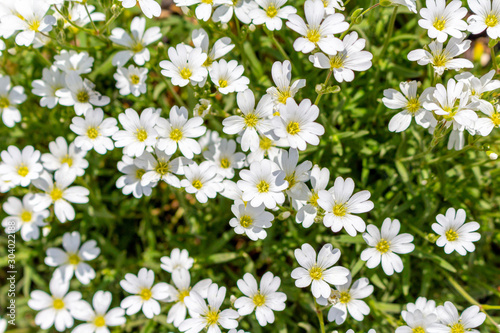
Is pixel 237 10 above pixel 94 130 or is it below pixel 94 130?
above

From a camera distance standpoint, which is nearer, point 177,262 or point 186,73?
point 186,73

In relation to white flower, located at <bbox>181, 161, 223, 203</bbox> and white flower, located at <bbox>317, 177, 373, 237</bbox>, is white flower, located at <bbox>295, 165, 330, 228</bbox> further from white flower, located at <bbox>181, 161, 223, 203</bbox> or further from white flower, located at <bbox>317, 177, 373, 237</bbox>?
white flower, located at <bbox>181, 161, 223, 203</bbox>

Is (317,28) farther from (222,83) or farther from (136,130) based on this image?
(136,130)

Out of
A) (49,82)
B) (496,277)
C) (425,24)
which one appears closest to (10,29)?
(49,82)

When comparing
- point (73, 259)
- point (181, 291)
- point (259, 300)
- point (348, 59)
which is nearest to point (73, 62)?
point (73, 259)

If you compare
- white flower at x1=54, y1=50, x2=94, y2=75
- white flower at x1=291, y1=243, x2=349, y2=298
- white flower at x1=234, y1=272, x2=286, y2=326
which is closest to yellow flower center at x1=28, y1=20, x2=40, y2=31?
white flower at x1=54, y1=50, x2=94, y2=75

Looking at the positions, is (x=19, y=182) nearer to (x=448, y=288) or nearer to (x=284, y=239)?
(x=284, y=239)
